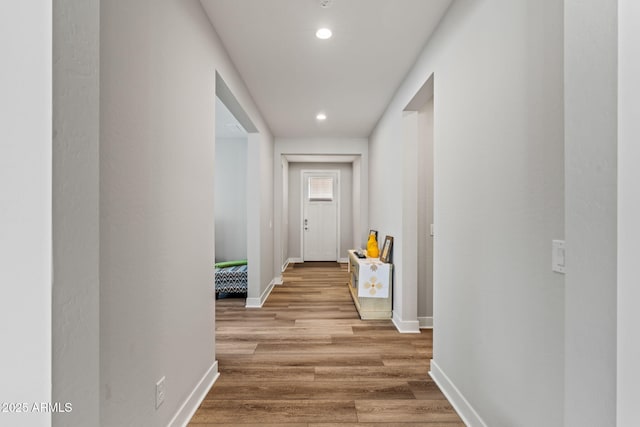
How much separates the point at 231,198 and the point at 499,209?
A: 4902 millimetres

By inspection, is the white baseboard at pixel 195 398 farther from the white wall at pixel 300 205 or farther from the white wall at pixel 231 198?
the white wall at pixel 300 205

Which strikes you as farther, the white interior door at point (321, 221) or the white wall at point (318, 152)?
the white interior door at point (321, 221)

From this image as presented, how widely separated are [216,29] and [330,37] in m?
0.83

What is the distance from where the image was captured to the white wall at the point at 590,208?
2.48 ft

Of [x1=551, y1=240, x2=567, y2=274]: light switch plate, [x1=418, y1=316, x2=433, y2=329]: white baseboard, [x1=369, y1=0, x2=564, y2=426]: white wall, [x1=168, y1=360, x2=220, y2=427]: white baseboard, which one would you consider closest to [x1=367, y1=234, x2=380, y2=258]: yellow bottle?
[x1=418, y1=316, x2=433, y2=329]: white baseboard

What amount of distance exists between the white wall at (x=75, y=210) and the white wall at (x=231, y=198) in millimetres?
4955

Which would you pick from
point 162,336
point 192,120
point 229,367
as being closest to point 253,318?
point 229,367

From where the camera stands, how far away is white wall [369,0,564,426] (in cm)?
115

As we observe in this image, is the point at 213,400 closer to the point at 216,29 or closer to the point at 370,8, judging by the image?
the point at 216,29

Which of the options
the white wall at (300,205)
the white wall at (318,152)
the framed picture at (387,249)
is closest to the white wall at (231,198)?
the white wall at (318,152)

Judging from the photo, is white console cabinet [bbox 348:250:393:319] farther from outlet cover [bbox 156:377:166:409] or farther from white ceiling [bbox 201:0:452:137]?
outlet cover [bbox 156:377:166:409]

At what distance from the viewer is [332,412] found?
182 centimetres

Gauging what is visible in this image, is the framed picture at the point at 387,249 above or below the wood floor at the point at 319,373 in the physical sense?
above

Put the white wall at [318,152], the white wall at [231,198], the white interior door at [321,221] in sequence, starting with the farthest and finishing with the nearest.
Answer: the white interior door at [321,221], the white wall at [231,198], the white wall at [318,152]
